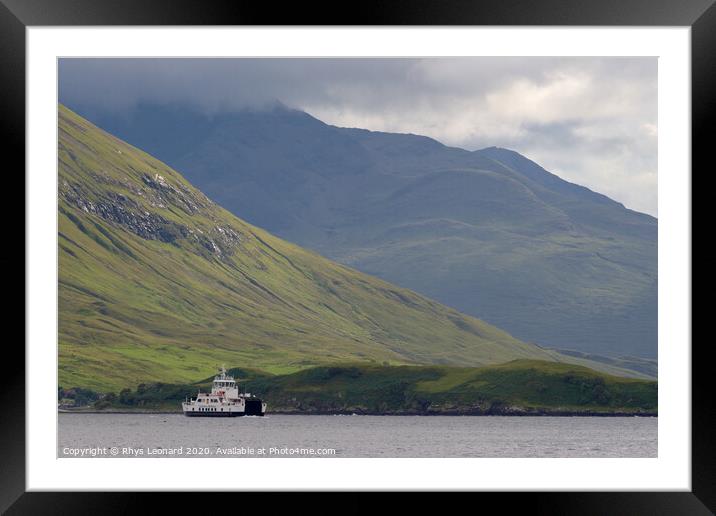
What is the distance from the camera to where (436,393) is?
380ft

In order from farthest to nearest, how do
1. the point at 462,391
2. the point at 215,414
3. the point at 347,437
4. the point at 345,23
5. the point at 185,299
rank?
the point at 185,299 → the point at 462,391 → the point at 215,414 → the point at 347,437 → the point at 345,23

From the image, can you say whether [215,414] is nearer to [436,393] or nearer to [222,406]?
[222,406]

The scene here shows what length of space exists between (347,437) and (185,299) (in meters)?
93.7

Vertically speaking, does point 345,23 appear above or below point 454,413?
above

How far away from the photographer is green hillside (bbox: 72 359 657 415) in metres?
113

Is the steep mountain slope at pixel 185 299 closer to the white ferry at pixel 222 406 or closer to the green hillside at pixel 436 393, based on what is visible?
the green hillside at pixel 436 393

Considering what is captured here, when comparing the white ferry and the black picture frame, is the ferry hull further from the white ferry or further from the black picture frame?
the black picture frame

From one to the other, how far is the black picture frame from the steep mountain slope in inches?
4423

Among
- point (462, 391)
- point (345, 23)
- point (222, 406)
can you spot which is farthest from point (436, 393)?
point (345, 23)

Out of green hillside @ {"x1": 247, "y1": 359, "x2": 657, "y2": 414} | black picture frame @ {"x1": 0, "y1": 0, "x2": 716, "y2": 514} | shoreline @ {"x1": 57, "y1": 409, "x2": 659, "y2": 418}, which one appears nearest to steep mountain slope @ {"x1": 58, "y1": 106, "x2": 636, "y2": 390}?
shoreline @ {"x1": 57, "y1": 409, "x2": 659, "y2": 418}

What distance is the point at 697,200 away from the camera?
983 cm

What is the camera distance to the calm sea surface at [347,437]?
57.6 meters

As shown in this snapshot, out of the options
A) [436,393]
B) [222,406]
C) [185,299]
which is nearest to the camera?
[222,406]

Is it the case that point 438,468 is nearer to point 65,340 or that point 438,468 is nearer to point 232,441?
point 232,441
